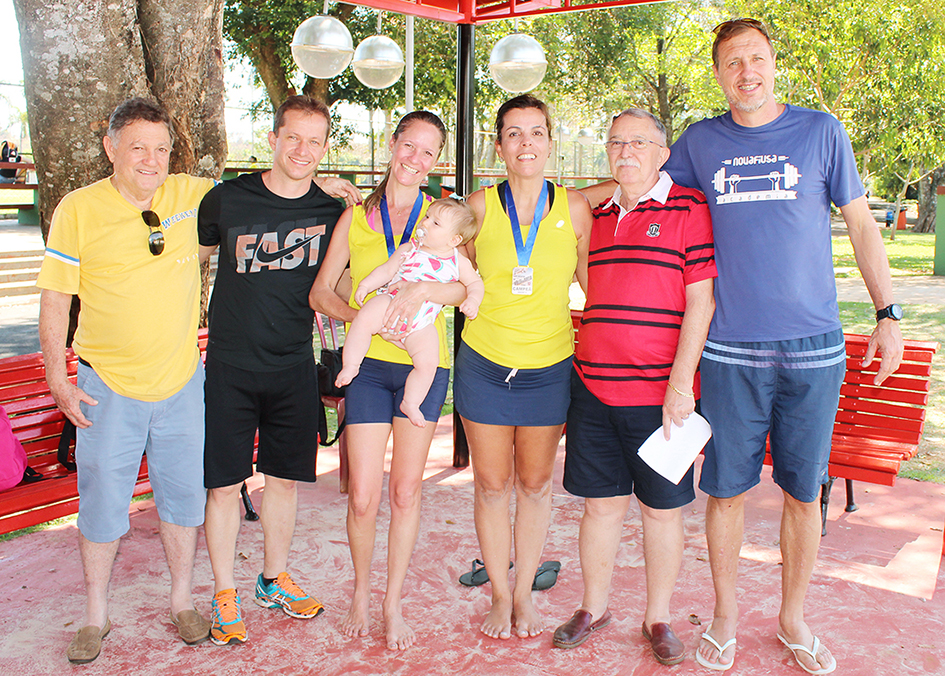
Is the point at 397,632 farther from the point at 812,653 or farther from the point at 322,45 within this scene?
the point at 322,45

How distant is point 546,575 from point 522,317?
4.81 feet

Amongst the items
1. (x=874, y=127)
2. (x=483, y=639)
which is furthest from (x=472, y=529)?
(x=874, y=127)

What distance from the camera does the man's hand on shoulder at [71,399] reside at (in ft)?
→ 9.98

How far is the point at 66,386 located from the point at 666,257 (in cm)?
229

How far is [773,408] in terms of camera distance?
3178 millimetres

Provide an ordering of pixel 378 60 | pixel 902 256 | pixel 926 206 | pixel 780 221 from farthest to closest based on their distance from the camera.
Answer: pixel 926 206 → pixel 902 256 → pixel 378 60 → pixel 780 221

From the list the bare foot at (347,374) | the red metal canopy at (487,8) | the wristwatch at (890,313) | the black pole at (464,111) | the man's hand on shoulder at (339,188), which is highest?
the red metal canopy at (487,8)

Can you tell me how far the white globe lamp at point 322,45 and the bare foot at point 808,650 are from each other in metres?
7.67

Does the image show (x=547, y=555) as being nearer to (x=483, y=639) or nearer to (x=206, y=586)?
(x=483, y=639)

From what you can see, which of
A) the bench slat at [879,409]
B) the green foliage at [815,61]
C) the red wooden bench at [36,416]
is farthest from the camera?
the green foliage at [815,61]

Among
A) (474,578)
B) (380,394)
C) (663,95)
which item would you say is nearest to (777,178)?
(380,394)

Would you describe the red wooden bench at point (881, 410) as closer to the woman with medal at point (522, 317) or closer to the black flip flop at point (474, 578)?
the black flip flop at point (474, 578)

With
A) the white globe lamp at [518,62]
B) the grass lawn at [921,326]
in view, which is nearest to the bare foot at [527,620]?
the grass lawn at [921,326]

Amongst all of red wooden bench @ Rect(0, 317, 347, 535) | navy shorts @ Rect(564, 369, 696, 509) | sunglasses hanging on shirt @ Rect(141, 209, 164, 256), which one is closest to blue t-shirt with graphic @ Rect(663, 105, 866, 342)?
navy shorts @ Rect(564, 369, 696, 509)
